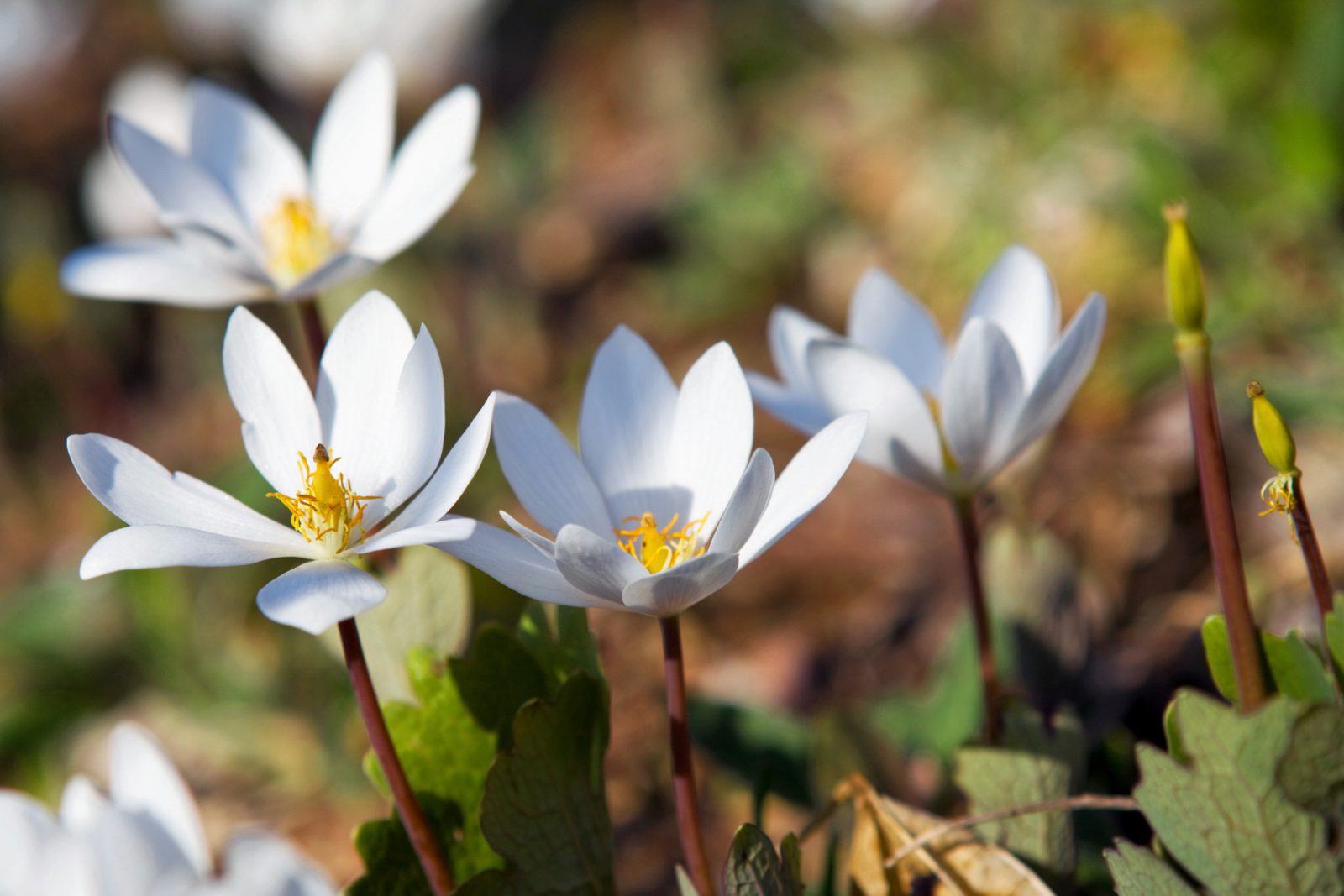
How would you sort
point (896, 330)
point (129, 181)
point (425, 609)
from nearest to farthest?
point (425, 609) < point (896, 330) < point (129, 181)

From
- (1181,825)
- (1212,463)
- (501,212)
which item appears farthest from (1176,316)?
(501,212)

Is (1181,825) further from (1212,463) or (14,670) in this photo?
(14,670)

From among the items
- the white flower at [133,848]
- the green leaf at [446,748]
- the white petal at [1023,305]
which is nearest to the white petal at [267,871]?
the white flower at [133,848]

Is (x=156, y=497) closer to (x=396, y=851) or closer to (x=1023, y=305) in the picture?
(x=396, y=851)

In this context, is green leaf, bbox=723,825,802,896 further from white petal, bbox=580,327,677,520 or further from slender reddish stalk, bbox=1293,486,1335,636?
slender reddish stalk, bbox=1293,486,1335,636

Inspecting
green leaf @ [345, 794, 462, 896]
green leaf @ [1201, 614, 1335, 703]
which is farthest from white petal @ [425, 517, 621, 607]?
green leaf @ [1201, 614, 1335, 703]

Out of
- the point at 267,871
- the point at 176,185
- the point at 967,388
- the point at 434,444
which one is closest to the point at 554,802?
the point at 267,871

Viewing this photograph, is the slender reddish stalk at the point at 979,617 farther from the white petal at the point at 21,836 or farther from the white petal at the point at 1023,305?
the white petal at the point at 21,836
